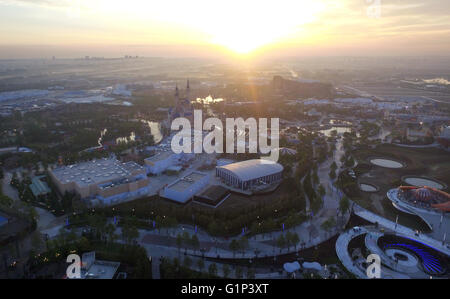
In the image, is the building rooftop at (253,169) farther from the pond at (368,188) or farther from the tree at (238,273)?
the tree at (238,273)

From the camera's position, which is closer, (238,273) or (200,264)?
(238,273)

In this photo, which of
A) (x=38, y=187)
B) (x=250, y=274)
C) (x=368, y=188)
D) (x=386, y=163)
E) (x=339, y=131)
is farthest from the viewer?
(x=339, y=131)

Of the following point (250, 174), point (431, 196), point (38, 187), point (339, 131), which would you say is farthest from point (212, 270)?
point (339, 131)

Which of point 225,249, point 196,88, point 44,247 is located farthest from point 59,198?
point 196,88

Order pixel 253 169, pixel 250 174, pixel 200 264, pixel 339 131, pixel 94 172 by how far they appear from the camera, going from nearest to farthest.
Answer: pixel 200 264 → pixel 94 172 → pixel 250 174 → pixel 253 169 → pixel 339 131

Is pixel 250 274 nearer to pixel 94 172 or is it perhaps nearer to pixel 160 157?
pixel 94 172

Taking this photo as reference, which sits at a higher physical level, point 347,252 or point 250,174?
point 250,174

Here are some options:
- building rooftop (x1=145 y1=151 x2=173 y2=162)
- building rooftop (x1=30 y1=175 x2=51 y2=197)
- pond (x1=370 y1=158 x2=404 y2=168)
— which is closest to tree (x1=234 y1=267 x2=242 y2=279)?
building rooftop (x1=145 y1=151 x2=173 y2=162)

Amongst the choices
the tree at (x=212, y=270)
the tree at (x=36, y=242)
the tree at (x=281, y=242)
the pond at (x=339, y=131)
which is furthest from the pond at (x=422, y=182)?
the tree at (x=36, y=242)
